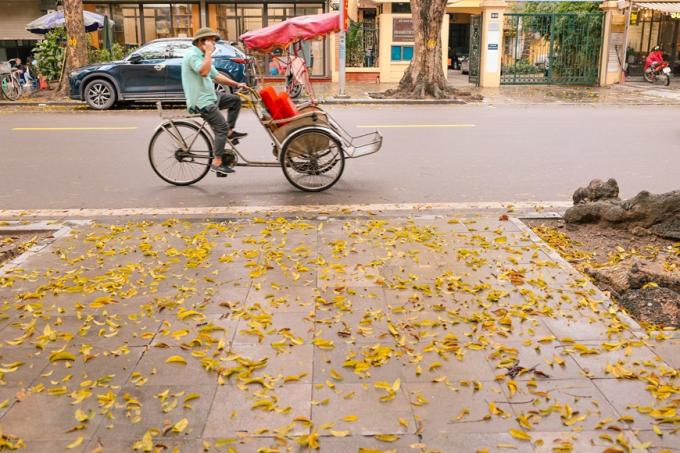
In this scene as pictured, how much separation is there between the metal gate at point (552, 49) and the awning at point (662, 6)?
1.88 metres

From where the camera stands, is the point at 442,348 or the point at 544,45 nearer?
the point at 442,348

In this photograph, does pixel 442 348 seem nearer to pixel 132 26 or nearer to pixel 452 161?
pixel 452 161

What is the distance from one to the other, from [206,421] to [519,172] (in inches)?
270

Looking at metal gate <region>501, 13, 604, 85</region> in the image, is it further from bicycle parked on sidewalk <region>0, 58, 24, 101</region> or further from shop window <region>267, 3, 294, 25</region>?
bicycle parked on sidewalk <region>0, 58, 24, 101</region>

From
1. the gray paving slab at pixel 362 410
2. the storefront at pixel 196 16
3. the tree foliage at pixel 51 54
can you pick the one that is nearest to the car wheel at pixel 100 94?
the tree foliage at pixel 51 54

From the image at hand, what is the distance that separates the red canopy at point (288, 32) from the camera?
32.7 feet

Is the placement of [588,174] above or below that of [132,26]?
below

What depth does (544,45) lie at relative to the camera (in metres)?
24.7

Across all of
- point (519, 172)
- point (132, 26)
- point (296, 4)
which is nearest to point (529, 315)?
point (519, 172)

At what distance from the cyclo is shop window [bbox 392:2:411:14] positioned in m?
18.8

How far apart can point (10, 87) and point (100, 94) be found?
3948 millimetres

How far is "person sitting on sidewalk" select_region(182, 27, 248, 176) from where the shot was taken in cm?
757

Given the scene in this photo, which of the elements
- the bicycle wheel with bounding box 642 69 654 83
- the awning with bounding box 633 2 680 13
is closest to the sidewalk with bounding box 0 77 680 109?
the bicycle wheel with bounding box 642 69 654 83

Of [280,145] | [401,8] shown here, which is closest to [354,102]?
[401,8]
